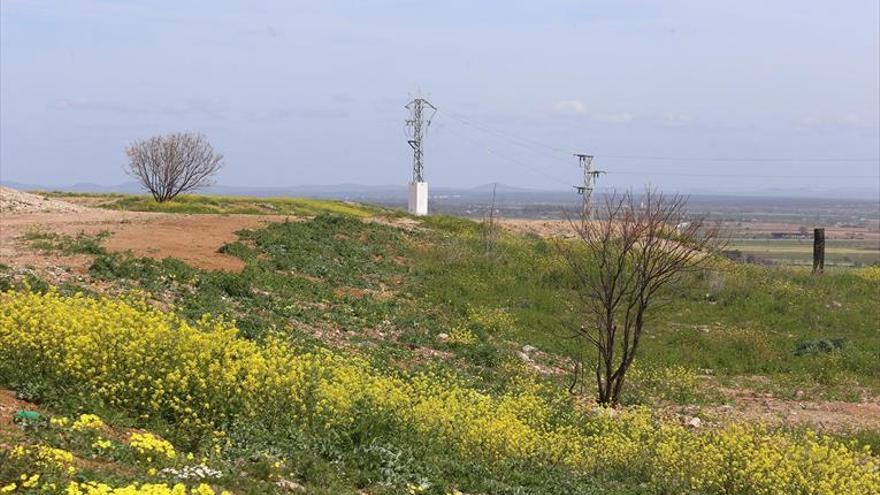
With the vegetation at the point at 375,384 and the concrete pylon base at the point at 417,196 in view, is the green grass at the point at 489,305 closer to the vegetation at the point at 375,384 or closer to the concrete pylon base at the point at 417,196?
the vegetation at the point at 375,384

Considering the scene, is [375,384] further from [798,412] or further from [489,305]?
[489,305]

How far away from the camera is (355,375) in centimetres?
820

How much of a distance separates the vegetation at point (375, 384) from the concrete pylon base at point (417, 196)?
1054 inches

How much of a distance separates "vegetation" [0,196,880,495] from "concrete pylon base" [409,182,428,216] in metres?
26.8

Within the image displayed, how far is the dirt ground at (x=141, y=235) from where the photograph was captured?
14266 millimetres

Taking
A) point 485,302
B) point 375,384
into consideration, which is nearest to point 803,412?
point 375,384

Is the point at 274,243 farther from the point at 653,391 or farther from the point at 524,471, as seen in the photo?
the point at 524,471

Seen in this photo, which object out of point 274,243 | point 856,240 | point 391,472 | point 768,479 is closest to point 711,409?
point 768,479

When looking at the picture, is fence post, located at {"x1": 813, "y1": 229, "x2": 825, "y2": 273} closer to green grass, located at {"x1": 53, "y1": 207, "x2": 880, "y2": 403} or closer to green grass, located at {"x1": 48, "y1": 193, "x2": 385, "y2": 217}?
green grass, located at {"x1": 53, "y1": 207, "x2": 880, "y2": 403}

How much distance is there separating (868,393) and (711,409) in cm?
349

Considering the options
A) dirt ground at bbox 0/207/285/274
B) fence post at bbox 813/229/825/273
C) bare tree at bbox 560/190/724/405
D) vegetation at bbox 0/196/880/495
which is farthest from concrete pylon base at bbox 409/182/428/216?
bare tree at bbox 560/190/724/405

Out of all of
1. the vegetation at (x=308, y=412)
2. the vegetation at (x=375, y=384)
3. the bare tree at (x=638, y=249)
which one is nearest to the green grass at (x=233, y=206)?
the vegetation at (x=375, y=384)

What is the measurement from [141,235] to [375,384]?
41.1ft

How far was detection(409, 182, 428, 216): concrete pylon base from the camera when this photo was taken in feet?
151
